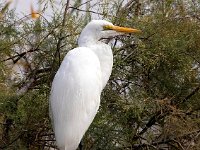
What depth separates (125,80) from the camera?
240 cm

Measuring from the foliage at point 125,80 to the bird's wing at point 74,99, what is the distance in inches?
9.0

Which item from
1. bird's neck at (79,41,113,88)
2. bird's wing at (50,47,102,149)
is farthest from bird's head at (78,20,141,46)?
bird's wing at (50,47,102,149)

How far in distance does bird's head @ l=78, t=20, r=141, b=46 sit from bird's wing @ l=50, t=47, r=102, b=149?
115 mm

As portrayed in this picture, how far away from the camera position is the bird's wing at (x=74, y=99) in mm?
1927

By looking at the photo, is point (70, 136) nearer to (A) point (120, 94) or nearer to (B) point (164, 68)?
(A) point (120, 94)

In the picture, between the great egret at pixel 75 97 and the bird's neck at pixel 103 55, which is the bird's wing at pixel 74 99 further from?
the bird's neck at pixel 103 55

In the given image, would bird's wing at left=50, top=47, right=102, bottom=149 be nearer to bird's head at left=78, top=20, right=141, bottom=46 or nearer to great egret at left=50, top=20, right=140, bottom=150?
great egret at left=50, top=20, right=140, bottom=150

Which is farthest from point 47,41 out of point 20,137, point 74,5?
point 20,137

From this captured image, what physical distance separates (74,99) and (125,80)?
1.62 feet

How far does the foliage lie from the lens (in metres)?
2.21

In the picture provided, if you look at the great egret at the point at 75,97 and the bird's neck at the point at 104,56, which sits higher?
the bird's neck at the point at 104,56

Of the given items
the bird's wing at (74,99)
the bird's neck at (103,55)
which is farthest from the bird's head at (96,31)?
the bird's wing at (74,99)

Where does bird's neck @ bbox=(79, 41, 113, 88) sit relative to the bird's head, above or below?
below

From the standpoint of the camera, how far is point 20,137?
7.51 feet
